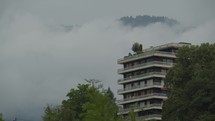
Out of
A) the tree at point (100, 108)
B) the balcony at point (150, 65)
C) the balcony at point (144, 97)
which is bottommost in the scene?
the tree at point (100, 108)

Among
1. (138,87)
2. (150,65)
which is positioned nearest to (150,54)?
(150,65)

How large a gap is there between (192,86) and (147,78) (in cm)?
5442

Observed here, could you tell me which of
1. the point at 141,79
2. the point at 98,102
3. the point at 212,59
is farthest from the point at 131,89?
the point at 98,102

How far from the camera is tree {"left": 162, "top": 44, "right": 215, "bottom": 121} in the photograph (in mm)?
75438

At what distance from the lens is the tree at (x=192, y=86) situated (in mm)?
75438

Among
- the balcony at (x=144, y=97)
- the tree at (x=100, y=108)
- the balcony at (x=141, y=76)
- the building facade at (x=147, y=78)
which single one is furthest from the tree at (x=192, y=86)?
the balcony at (x=141, y=76)

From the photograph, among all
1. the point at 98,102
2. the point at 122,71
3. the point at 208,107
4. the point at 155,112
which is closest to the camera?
the point at 98,102

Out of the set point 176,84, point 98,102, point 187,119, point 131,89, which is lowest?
point 98,102

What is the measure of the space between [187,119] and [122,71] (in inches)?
2510

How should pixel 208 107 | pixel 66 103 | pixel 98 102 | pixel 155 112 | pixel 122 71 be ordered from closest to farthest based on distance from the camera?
pixel 98 102 → pixel 208 107 → pixel 66 103 → pixel 155 112 → pixel 122 71

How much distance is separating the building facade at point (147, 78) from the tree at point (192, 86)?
4221cm

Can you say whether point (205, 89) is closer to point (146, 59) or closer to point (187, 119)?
point (187, 119)

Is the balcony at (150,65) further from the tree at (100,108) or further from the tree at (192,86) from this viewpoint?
the tree at (100,108)

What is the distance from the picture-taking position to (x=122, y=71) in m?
139
